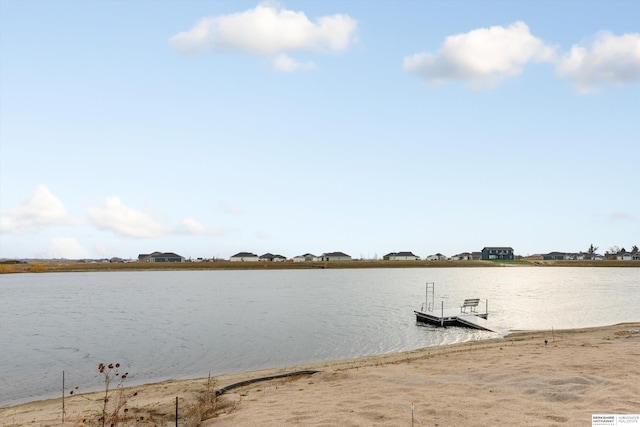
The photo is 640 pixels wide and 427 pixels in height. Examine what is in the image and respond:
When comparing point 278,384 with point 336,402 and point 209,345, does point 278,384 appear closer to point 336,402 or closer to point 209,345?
point 336,402

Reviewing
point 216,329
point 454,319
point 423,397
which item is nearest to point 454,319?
point 454,319

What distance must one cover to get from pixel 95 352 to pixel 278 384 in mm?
19730

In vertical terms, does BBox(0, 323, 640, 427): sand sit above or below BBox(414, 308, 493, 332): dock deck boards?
above

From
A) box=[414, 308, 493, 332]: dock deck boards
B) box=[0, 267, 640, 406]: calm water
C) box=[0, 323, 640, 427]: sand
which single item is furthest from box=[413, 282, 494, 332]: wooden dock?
box=[0, 323, 640, 427]: sand

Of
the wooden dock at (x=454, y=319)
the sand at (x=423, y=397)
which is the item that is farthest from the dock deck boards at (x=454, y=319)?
the sand at (x=423, y=397)

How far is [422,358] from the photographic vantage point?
24.8 metres

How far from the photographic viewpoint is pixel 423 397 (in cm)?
1413

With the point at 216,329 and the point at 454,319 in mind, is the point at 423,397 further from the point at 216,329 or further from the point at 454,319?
the point at 454,319

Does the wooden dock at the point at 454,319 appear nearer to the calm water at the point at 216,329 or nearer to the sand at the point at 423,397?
the calm water at the point at 216,329

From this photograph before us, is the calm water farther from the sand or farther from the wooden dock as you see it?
the sand

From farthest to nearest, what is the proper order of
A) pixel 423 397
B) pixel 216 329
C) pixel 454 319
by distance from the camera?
pixel 454 319 < pixel 216 329 < pixel 423 397

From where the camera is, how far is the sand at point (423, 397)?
12.1 meters

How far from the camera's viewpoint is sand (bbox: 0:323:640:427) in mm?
12109

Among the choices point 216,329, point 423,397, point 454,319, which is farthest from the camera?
point 454,319
